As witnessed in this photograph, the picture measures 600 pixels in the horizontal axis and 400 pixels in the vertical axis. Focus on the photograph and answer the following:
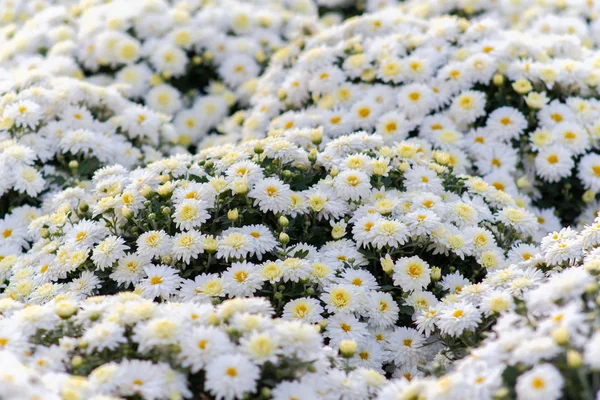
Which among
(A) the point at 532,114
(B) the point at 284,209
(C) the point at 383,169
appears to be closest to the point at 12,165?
(B) the point at 284,209

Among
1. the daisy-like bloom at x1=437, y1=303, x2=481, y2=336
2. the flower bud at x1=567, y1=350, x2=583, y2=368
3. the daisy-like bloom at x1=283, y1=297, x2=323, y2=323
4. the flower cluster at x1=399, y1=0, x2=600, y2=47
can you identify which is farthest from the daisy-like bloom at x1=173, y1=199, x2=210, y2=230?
the flower cluster at x1=399, y1=0, x2=600, y2=47

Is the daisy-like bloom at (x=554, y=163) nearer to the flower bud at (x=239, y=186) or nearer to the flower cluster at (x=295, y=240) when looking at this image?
the flower cluster at (x=295, y=240)

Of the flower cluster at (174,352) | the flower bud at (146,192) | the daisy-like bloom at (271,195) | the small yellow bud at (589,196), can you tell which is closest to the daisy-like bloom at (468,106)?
the small yellow bud at (589,196)

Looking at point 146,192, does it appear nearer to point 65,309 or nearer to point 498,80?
point 65,309

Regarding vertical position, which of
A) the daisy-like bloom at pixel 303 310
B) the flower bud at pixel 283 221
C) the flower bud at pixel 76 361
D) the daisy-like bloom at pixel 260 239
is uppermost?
the flower bud at pixel 76 361

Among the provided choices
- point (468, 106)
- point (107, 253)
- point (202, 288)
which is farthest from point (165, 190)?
point (468, 106)

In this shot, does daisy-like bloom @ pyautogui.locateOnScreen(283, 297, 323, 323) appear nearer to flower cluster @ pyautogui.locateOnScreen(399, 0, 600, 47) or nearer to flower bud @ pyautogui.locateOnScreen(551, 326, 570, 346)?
flower bud @ pyautogui.locateOnScreen(551, 326, 570, 346)

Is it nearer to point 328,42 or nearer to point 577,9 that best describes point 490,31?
point 328,42
